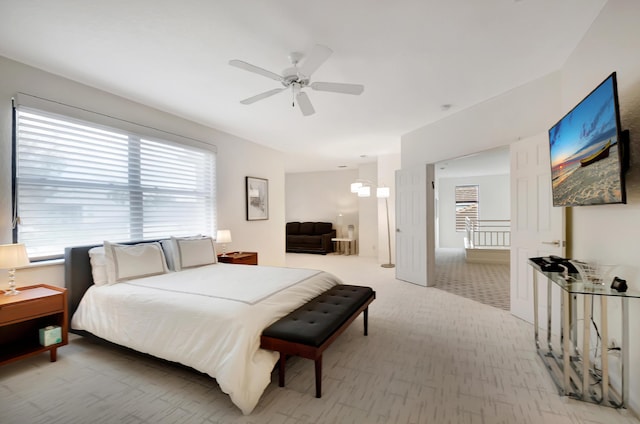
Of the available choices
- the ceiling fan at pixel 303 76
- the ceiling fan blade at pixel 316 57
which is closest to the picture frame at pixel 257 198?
the ceiling fan at pixel 303 76

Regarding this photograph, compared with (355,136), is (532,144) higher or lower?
lower

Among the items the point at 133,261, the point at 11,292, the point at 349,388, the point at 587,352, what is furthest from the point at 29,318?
the point at 587,352

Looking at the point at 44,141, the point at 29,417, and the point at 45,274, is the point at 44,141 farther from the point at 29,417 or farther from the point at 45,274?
the point at 29,417

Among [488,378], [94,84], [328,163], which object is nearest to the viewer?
[488,378]

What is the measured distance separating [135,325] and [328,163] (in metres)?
6.40

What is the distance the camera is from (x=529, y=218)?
3182 millimetres

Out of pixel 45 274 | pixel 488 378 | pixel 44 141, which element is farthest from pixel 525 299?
pixel 44 141

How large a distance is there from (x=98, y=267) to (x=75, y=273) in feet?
0.67

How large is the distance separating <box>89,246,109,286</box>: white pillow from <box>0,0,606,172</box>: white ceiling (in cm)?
181

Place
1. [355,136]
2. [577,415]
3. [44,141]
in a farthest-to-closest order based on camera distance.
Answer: [355,136] → [44,141] → [577,415]

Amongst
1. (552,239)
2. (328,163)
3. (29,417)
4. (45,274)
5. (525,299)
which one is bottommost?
(29,417)

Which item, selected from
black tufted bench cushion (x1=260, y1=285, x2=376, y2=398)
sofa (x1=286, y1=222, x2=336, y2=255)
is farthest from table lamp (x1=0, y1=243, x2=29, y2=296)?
sofa (x1=286, y1=222, x2=336, y2=255)

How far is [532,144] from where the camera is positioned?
3113 mm

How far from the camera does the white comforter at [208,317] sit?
1.88 metres
